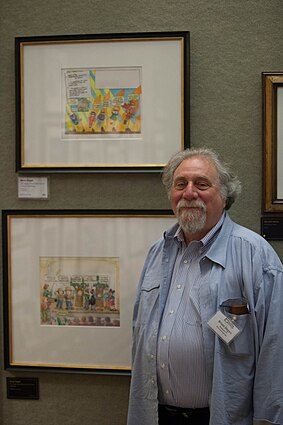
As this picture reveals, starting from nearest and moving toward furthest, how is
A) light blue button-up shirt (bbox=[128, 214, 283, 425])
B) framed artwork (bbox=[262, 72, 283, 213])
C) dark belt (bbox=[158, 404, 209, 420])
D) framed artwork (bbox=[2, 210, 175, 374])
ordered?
light blue button-up shirt (bbox=[128, 214, 283, 425]), dark belt (bbox=[158, 404, 209, 420]), framed artwork (bbox=[262, 72, 283, 213]), framed artwork (bbox=[2, 210, 175, 374])

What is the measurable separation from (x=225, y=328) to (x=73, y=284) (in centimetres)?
81

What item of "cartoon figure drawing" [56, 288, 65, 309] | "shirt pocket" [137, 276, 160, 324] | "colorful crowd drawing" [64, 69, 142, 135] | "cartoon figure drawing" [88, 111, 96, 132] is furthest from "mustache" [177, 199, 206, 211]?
"cartoon figure drawing" [56, 288, 65, 309]

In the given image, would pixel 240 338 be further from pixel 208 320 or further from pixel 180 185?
pixel 180 185

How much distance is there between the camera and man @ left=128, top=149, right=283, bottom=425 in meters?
1.64

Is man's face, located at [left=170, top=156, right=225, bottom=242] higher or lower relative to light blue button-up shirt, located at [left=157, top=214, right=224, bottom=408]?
higher

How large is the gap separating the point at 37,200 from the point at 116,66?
64 cm

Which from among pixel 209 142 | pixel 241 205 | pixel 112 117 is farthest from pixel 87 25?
pixel 241 205

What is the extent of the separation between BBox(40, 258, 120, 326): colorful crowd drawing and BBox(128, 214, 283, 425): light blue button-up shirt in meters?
0.46

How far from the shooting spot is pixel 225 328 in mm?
1643

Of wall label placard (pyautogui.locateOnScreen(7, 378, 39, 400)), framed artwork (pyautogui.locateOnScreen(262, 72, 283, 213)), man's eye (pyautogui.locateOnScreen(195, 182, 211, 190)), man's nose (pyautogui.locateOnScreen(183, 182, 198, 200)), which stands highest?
framed artwork (pyautogui.locateOnScreen(262, 72, 283, 213))

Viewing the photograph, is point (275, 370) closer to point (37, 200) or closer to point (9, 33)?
point (37, 200)

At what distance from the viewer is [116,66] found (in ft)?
7.13

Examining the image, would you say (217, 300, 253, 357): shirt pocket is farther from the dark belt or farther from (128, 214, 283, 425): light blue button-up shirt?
the dark belt

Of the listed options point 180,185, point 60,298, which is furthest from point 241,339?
point 60,298
